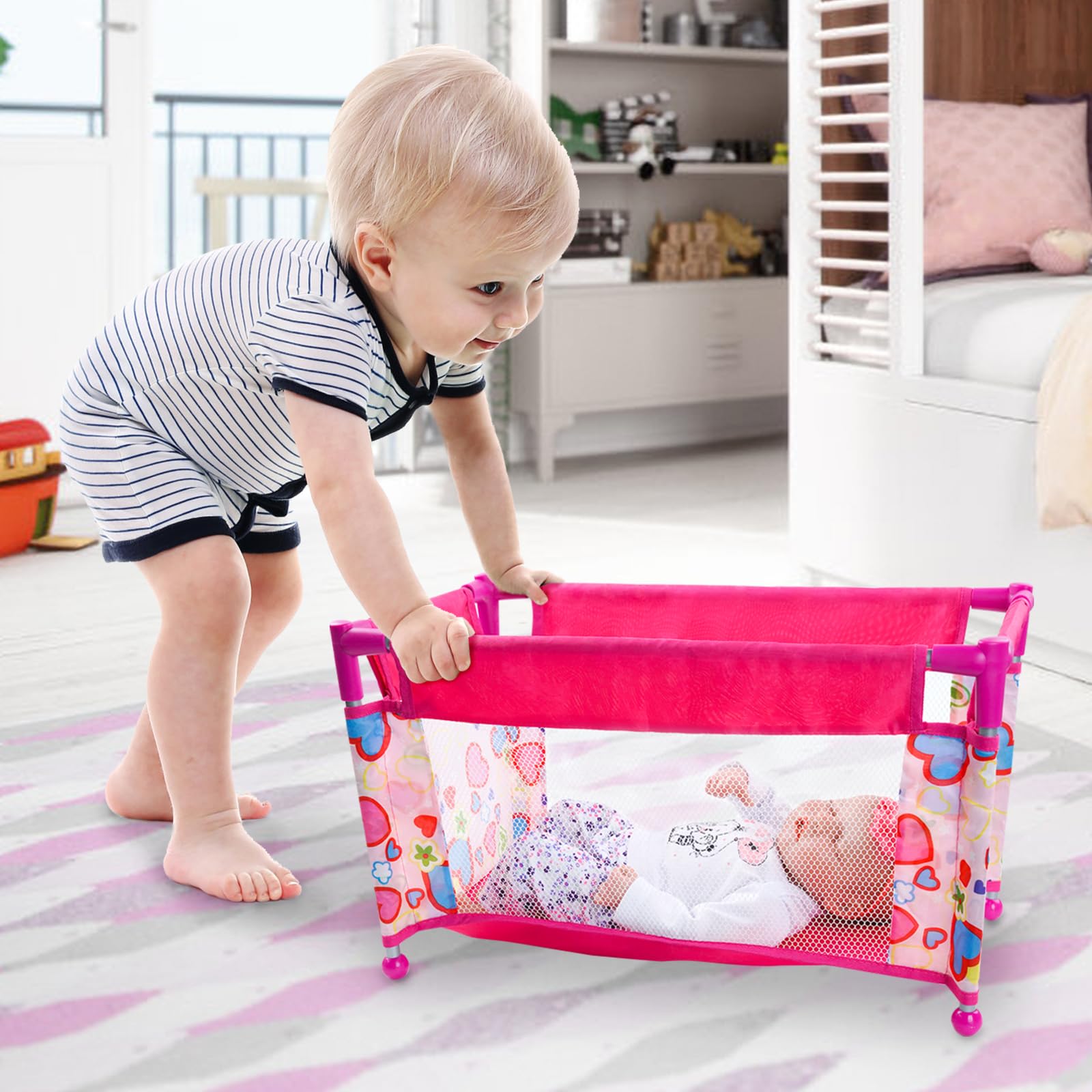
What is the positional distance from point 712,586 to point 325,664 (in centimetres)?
91

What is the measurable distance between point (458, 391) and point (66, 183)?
232 centimetres

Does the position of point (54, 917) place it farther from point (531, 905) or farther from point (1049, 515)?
point (1049, 515)

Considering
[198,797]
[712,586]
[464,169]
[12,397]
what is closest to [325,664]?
[198,797]

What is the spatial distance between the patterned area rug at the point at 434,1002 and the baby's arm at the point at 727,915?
0.04 m

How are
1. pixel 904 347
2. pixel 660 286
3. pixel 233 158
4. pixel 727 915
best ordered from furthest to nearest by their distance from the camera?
pixel 233 158
pixel 660 286
pixel 904 347
pixel 727 915

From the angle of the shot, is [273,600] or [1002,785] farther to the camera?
[273,600]

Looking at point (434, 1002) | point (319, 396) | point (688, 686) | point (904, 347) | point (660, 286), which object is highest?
point (660, 286)

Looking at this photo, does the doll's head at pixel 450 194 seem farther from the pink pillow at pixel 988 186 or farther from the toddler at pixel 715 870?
the pink pillow at pixel 988 186

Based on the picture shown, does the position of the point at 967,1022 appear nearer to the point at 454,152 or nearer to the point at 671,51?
the point at 454,152

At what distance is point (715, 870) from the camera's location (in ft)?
3.79

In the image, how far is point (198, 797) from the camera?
134 centimetres

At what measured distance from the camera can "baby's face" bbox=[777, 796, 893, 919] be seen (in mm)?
1110

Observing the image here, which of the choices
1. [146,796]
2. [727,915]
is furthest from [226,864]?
[727,915]

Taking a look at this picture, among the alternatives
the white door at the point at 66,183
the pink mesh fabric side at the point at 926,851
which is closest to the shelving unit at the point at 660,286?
the white door at the point at 66,183
